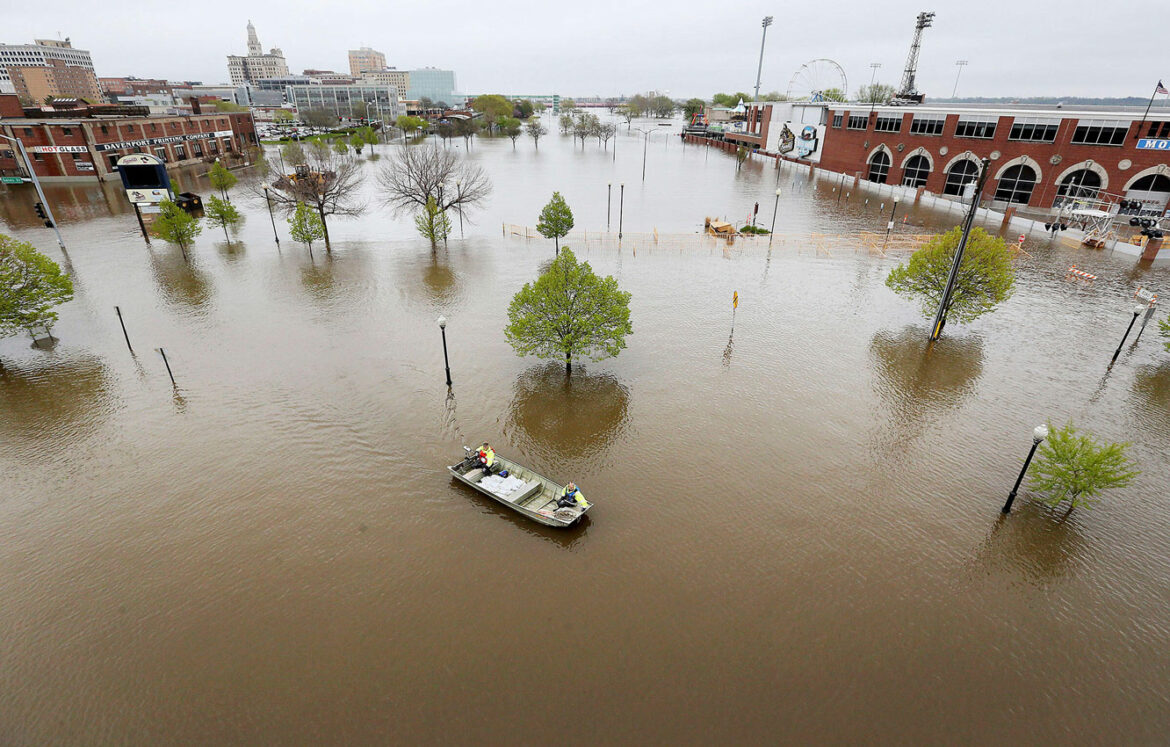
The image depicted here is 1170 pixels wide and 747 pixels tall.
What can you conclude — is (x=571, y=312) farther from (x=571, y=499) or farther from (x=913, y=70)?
(x=913, y=70)

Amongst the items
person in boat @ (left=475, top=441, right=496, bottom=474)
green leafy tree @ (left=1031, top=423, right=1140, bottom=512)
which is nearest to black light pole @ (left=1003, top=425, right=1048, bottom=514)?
green leafy tree @ (left=1031, top=423, right=1140, bottom=512)

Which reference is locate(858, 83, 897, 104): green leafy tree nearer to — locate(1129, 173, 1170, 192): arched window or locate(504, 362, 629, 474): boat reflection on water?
locate(1129, 173, 1170, 192): arched window

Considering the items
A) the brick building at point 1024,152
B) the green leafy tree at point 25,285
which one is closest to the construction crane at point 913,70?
the brick building at point 1024,152

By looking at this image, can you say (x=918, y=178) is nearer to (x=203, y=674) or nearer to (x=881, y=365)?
(x=881, y=365)

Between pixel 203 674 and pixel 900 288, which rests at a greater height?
pixel 900 288

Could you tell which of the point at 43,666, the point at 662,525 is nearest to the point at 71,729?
the point at 43,666
